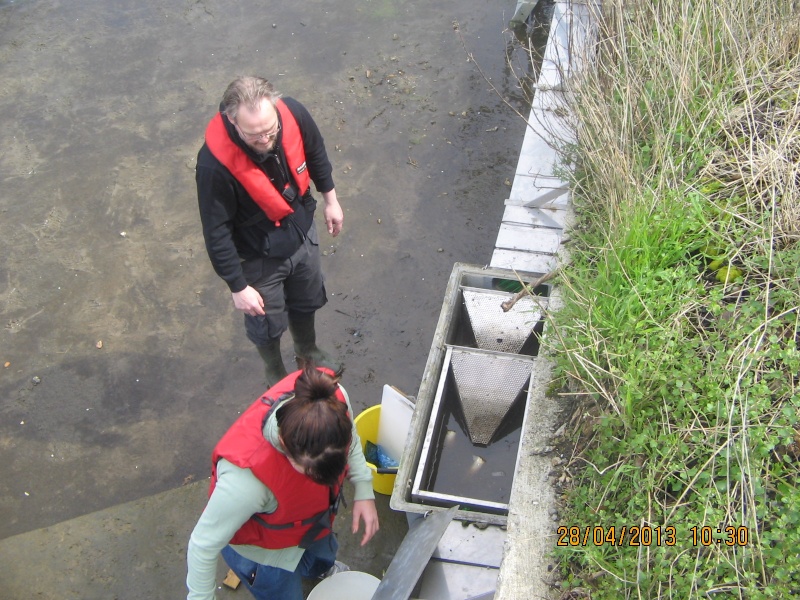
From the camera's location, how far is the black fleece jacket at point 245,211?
2.87 metres

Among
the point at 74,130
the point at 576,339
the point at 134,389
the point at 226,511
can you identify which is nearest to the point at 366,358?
the point at 134,389

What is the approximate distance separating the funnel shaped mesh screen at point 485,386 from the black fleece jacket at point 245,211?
1.02 meters

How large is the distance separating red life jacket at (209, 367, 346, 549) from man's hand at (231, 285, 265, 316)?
0.84 m

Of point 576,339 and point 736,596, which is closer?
point 736,596

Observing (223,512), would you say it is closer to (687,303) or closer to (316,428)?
(316,428)

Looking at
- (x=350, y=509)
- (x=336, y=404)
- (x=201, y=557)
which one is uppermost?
(x=336, y=404)

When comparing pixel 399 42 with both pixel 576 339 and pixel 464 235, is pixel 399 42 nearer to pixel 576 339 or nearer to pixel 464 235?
pixel 464 235

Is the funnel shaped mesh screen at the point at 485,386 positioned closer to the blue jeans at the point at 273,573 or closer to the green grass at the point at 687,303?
the green grass at the point at 687,303

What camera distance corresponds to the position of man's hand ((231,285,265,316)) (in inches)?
125

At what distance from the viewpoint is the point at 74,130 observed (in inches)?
221

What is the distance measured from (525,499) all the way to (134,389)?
2569 mm

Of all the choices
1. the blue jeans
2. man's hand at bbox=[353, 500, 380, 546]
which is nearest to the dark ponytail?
man's hand at bbox=[353, 500, 380, 546]

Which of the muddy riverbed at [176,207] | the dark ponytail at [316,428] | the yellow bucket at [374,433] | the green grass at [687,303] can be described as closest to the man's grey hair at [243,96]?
the dark ponytail at [316,428]

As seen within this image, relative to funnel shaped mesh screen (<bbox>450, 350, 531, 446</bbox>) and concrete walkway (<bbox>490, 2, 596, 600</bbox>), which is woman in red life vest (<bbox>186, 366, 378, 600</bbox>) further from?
funnel shaped mesh screen (<bbox>450, 350, 531, 446</bbox>)
